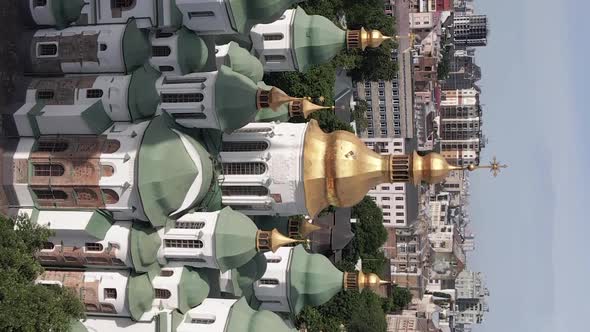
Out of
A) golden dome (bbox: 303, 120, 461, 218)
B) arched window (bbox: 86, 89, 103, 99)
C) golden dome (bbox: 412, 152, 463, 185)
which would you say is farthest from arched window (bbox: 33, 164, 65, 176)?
golden dome (bbox: 412, 152, 463, 185)

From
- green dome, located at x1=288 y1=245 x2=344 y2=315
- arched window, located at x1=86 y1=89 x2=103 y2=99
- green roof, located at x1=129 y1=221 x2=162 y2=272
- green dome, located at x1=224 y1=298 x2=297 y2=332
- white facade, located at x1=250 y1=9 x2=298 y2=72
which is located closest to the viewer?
green roof, located at x1=129 y1=221 x2=162 y2=272

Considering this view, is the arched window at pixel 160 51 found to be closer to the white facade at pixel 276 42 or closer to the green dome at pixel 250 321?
the white facade at pixel 276 42

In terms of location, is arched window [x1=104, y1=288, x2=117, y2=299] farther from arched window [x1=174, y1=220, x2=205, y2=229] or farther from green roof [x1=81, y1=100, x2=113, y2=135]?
green roof [x1=81, y1=100, x2=113, y2=135]

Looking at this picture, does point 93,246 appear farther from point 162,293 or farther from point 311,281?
point 311,281

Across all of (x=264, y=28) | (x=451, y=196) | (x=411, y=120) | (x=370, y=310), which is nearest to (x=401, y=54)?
(x=411, y=120)

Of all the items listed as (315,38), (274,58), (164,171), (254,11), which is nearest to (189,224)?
(164,171)

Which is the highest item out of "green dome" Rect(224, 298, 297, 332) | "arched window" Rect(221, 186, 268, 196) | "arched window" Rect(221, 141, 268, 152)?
"arched window" Rect(221, 141, 268, 152)

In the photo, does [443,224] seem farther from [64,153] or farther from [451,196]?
[64,153]

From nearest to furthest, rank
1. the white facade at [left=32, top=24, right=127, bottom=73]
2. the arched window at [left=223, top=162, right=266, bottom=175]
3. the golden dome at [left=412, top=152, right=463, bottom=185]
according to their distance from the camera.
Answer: the golden dome at [left=412, top=152, right=463, bottom=185], the arched window at [left=223, top=162, right=266, bottom=175], the white facade at [left=32, top=24, right=127, bottom=73]
